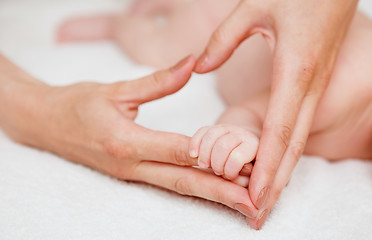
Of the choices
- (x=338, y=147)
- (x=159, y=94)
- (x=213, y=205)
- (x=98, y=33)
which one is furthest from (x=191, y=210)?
(x=98, y=33)

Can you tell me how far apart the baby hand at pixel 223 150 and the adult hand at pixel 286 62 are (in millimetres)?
19

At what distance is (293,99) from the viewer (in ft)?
2.17

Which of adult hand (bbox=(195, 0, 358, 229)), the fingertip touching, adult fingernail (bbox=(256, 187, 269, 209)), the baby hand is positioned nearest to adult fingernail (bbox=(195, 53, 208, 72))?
adult hand (bbox=(195, 0, 358, 229))

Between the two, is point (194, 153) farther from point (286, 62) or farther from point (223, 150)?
point (286, 62)

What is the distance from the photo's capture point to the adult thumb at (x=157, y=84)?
72cm

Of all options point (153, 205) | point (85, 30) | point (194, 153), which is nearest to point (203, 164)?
point (194, 153)

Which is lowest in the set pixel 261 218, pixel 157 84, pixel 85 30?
pixel 85 30

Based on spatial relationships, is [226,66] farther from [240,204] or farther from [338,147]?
[240,204]

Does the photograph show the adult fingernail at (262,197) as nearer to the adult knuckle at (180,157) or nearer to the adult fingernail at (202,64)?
the adult knuckle at (180,157)

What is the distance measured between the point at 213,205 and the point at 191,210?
0.12 feet

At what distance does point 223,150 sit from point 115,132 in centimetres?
19

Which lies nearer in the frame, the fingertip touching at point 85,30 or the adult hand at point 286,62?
the adult hand at point 286,62

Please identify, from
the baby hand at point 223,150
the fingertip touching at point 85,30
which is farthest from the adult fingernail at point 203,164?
the fingertip touching at point 85,30

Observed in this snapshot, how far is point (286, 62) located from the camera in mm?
680
